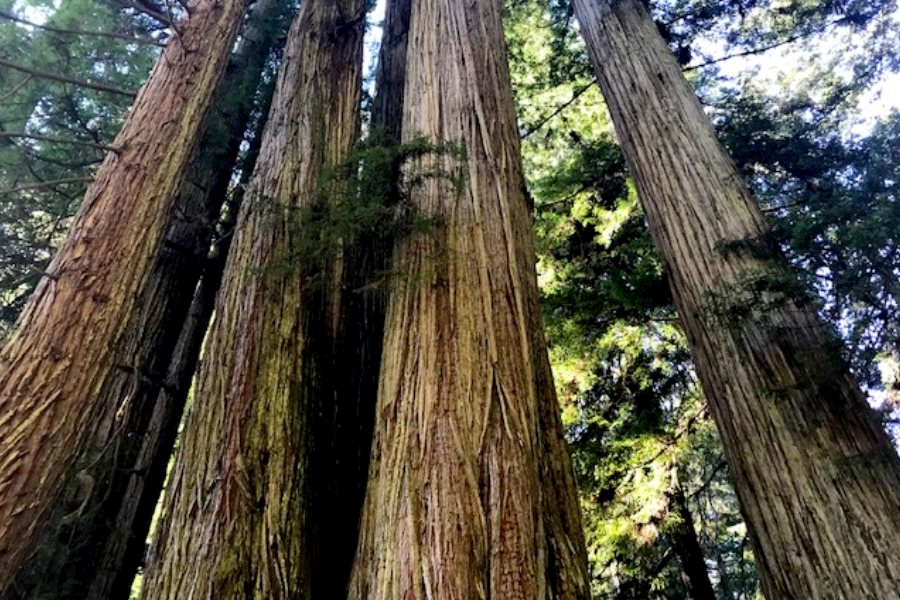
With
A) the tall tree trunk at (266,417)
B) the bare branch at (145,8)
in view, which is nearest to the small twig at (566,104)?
the tall tree trunk at (266,417)

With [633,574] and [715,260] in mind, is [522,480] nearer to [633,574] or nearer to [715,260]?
[715,260]

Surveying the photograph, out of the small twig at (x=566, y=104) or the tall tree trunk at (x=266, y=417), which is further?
the small twig at (x=566, y=104)

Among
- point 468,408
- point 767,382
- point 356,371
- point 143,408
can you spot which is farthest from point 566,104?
point 468,408

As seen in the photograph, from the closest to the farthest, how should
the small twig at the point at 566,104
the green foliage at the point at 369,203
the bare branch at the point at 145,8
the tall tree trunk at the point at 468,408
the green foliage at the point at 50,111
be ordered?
the tall tree trunk at the point at 468,408
the green foliage at the point at 369,203
the bare branch at the point at 145,8
the green foliage at the point at 50,111
the small twig at the point at 566,104

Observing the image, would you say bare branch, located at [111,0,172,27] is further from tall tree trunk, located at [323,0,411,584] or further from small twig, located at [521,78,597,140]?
small twig, located at [521,78,597,140]

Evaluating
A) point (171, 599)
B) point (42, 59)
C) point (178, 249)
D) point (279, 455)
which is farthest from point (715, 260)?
point (42, 59)

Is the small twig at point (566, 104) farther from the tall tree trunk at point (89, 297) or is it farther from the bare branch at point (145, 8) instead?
the tall tree trunk at point (89, 297)

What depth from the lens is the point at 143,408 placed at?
506 centimetres

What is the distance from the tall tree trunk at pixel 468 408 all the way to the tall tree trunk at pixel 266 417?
447 mm

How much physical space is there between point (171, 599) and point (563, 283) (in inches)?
236

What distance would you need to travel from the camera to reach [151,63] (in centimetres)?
618

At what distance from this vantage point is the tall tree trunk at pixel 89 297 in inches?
107

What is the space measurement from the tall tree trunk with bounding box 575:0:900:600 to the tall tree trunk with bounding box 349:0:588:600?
1.12 meters

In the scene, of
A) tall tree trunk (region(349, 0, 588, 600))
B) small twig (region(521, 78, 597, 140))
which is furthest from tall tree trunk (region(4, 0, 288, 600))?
small twig (region(521, 78, 597, 140))
